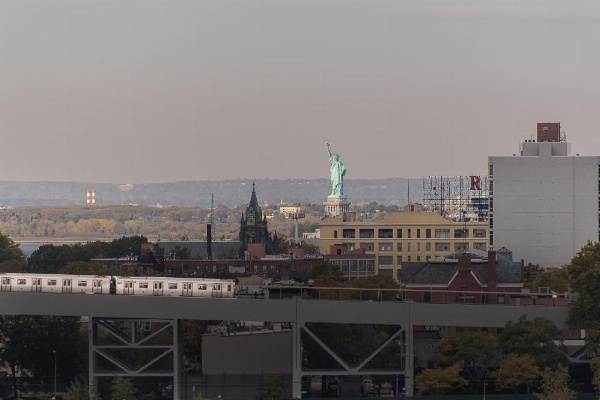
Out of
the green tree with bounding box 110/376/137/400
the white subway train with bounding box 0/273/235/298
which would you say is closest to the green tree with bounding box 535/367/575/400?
the green tree with bounding box 110/376/137/400

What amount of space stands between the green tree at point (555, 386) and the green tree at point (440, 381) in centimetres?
536

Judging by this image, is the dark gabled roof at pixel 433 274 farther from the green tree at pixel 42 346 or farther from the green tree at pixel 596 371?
the green tree at pixel 596 371

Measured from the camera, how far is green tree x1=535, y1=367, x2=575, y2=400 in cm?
9646

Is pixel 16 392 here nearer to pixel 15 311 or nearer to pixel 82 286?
pixel 15 311

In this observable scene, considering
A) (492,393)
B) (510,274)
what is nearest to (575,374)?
(492,393)

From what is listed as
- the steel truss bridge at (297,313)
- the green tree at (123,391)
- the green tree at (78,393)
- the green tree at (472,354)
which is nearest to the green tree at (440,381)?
the green tree at (472,354)

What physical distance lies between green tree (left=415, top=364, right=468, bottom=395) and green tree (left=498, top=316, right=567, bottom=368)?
364cm

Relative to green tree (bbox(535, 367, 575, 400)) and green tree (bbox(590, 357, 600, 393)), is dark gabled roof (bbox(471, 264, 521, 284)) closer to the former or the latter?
green tree (bbox(590, 357, 600, 393))

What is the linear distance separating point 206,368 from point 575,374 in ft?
84.4

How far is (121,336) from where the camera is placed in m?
120

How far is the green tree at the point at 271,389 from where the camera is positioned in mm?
105750

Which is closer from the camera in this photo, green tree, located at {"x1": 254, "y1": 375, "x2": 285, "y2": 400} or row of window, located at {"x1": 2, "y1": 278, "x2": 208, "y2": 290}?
green tree, located at {"x1": 254, "y1": 375, "x2": 285, "y2": 400}

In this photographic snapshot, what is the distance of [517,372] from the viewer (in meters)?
104

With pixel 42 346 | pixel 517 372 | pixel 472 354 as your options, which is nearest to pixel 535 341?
pixel 517 372
